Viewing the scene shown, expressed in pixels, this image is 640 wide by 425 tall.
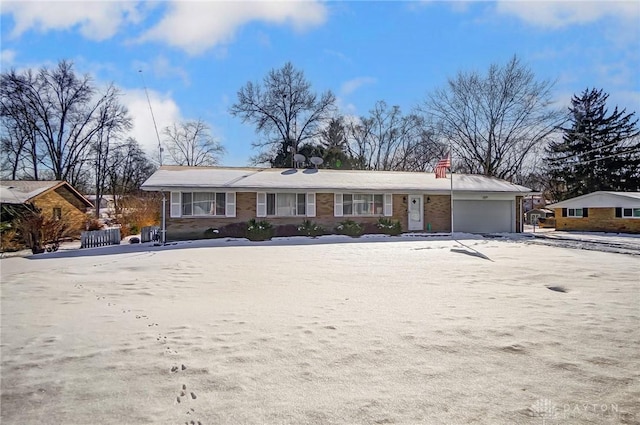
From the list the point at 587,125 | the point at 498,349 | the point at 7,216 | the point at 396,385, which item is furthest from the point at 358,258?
the point at 587,125

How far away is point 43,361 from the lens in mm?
3525

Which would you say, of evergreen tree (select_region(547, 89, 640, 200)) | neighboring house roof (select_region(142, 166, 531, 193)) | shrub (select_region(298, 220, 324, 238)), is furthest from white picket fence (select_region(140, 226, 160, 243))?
evergreen tree (select_region(547, 89, 640, 200))

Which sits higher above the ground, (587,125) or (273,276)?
(587,125)

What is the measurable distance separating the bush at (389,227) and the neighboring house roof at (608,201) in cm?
1450

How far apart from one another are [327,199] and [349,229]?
1.94 metres

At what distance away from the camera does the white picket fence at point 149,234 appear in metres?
16.6

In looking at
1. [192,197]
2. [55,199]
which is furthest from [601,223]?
[55,199]

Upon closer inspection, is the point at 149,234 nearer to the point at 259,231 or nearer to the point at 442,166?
the point at 259,231

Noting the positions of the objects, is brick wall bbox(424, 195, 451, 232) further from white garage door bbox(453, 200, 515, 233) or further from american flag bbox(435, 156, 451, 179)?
american flag bbox(435, 156, 451, 179)

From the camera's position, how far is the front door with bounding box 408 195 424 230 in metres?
20.4

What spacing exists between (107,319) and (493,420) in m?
4.52

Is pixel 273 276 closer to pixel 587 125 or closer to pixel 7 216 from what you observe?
pixel 7 216

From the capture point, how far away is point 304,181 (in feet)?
63.9

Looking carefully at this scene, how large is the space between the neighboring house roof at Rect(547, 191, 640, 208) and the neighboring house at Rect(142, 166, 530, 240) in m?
6.38
